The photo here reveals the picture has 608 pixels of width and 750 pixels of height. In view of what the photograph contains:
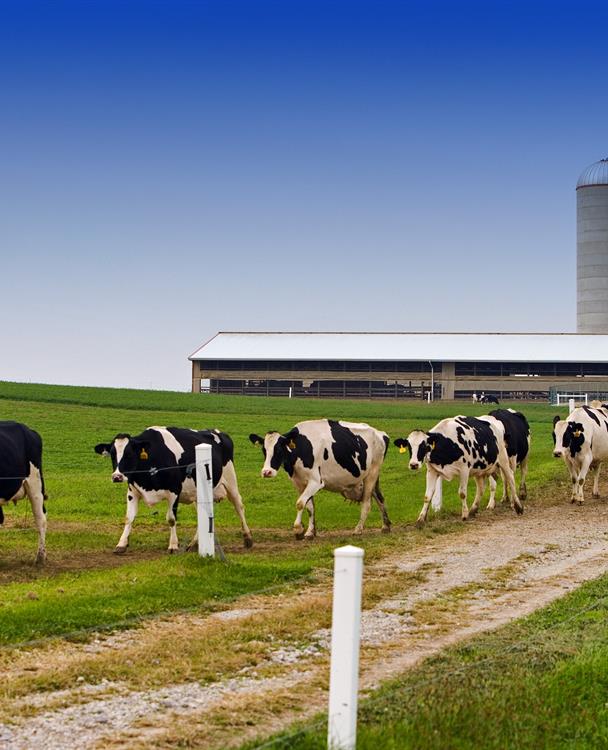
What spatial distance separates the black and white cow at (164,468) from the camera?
63.3 feet

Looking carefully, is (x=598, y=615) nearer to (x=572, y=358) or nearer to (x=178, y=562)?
(x=178, y=562)

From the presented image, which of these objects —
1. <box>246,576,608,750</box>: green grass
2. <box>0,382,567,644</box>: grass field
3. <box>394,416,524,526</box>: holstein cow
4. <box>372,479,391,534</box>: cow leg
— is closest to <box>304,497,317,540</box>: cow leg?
<box>0,382,567,644</box>: grass field

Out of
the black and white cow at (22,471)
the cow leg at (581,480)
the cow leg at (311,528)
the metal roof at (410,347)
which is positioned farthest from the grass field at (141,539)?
the metal roof at (410,347)

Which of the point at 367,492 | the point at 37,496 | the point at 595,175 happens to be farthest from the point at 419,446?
the point at 595,175

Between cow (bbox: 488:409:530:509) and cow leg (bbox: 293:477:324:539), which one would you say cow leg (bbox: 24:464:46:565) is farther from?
cow (bbox: 488:409:530:509)

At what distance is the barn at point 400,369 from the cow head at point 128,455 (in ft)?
255

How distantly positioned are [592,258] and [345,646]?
119 m

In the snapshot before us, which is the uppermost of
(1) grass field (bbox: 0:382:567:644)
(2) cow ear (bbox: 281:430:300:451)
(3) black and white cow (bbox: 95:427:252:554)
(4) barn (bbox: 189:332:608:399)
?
(4) barn (bbox: 189:332:608:399)

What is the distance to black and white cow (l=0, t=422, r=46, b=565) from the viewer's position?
1694 centimetres

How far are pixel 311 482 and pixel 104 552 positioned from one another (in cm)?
480

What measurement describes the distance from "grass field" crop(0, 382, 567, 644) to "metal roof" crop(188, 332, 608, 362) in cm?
4808

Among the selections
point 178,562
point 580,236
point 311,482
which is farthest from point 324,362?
point 178,562

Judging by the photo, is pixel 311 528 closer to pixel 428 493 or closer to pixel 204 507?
pixel 428 493

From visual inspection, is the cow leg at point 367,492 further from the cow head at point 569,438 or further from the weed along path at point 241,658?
the cow head at point 569,438
